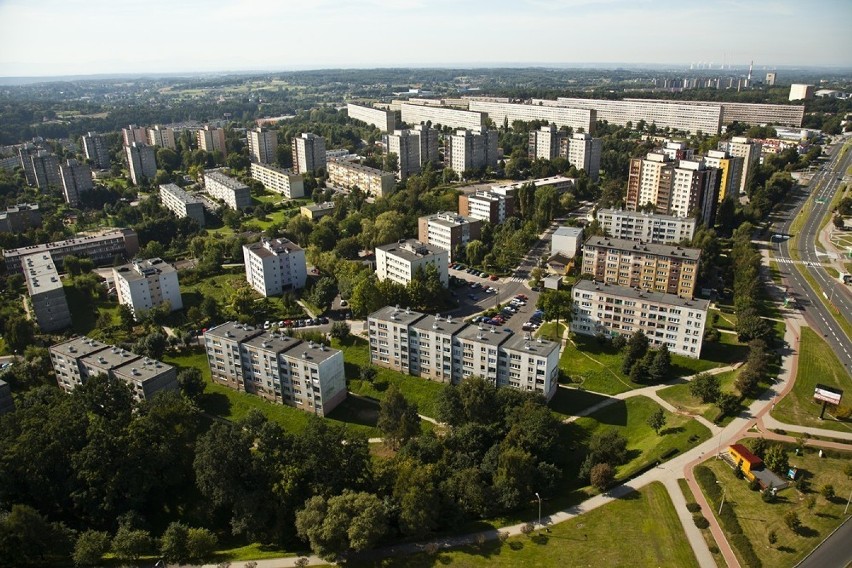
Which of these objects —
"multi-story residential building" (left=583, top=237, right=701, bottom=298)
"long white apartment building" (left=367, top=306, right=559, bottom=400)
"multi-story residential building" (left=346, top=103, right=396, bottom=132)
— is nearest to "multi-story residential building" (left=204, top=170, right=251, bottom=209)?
"long white apartment building" (left=367, top=306, right=559, bottom=400)

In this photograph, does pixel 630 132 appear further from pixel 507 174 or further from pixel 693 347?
pixel 693 347

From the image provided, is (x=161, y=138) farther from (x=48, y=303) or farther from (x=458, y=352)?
(x=458, y=352)

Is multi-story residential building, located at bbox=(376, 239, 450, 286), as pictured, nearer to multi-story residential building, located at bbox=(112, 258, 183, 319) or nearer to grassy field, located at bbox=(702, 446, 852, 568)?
multi-story residential building, located at bbox=(112, 258, 183, 319)

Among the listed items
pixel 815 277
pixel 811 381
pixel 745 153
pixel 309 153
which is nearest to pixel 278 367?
pixel 811 381

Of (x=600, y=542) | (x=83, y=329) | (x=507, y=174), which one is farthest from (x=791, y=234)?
(x=83, y=329)

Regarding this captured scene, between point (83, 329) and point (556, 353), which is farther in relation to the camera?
point (83, 329)

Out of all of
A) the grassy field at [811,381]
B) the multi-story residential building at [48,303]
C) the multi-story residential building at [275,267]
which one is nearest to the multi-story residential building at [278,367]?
the multi-story residential building at [275,267]

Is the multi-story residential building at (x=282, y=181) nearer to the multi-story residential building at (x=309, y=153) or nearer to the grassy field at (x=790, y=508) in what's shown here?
the multi-story residential building at (x=309, y=153)
